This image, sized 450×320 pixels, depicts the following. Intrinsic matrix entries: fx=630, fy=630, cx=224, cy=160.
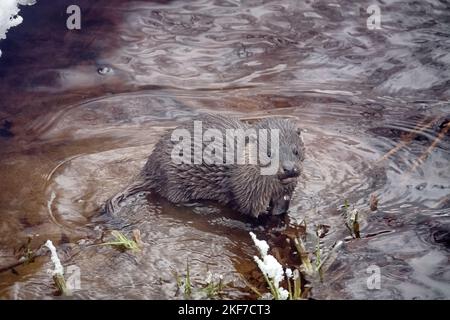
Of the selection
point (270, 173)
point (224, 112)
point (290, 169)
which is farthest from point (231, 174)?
point (224, 112)

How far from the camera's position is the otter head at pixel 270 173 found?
4695 millimetres

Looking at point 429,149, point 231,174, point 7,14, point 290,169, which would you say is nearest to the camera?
point 290,169

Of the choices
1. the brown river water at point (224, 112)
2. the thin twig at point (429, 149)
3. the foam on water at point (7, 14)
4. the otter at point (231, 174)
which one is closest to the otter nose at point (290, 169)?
the otter at point (231, 174)

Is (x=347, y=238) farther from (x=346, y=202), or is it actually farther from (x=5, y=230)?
(x=5, y=230)

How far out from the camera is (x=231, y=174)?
4.96 m

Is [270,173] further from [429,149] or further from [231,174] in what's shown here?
[429,149]

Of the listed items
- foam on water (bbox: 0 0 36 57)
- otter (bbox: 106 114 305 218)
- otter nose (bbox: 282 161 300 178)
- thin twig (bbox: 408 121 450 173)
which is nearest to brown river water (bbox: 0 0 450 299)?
thin twig (bbox: 408 121 450 173)

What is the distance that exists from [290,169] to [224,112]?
1824 millimetres

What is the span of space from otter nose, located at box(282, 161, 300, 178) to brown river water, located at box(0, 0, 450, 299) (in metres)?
0.40

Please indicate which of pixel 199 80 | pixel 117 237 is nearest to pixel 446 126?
pixel 199 80

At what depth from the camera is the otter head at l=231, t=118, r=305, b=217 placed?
4.70 m

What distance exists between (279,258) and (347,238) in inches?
19.4

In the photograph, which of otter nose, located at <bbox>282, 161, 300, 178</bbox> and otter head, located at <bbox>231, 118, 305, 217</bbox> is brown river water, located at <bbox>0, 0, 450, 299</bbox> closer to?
otter head, located at <bbox>231, 118, 305, 217</bbox>

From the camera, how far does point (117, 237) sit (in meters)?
4.36
